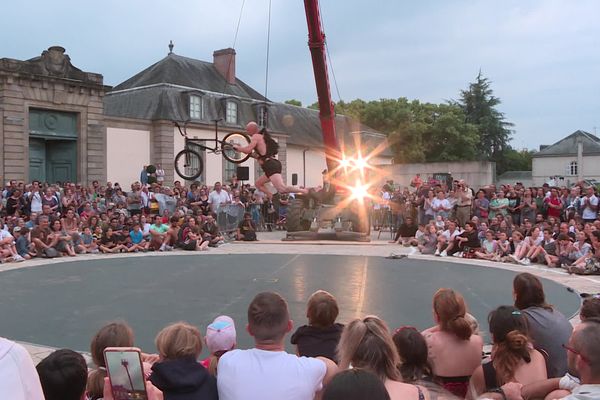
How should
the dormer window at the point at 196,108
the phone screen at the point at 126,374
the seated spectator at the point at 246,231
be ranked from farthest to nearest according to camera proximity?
the dormer window at the point at 196,108 → the seated spectator at the point at 246,231 → the phone screen at the point at 126,374

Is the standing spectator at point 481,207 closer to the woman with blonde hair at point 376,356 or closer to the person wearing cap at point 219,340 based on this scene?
the person wearing cap at point 219,340

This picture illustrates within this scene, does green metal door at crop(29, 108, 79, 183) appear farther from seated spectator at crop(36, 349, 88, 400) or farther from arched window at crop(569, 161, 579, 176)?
arched window at crop(569, 161, 579, 176)

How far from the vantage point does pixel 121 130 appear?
2450 centimetres

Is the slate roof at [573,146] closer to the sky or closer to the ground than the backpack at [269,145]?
closer to the sky

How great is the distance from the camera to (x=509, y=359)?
3215 millimetres

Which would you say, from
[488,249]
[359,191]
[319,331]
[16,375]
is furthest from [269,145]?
[16,375]

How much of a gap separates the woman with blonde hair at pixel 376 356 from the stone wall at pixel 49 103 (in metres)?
19.6

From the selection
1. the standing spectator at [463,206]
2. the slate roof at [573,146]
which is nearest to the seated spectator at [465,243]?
the standing spectator at [463,206]

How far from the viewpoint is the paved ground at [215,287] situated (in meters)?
6.63

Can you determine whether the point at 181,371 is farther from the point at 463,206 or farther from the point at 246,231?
the point at 246,231

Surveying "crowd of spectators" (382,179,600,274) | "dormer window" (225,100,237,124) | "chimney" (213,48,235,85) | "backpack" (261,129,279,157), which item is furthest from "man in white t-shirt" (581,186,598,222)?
"chimney" (213,48,235,85)

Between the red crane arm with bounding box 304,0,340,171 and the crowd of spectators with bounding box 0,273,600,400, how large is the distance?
32.6 ft

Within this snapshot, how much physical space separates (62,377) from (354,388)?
1.28 m

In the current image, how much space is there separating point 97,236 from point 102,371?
12.6 m
